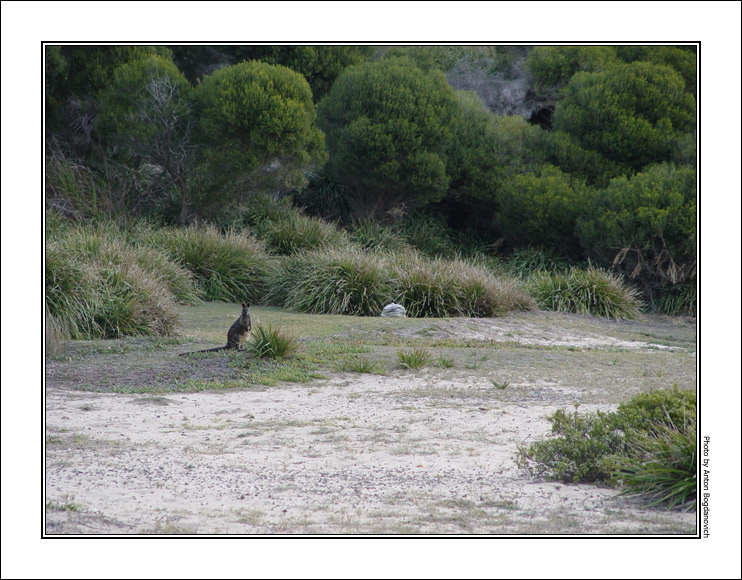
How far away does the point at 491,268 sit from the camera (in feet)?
49.9

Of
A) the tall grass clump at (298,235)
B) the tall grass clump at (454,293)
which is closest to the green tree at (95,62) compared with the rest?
the tall grass clump at (298,235)

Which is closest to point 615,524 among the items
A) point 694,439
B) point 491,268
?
point 694,439

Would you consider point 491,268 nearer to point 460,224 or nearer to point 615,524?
point 460,224

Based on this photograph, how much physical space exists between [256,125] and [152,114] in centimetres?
211

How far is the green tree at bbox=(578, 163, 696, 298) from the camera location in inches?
535

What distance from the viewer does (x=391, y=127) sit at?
608 inches

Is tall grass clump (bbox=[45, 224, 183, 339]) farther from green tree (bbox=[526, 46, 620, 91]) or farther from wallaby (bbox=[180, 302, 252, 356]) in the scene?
green tree (bbox=[526, 46, 620, 91])

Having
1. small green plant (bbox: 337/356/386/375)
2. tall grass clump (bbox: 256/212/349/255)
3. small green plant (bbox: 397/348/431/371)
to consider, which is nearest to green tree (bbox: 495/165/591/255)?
tall grass clump (bbox: 256/212/349/255)

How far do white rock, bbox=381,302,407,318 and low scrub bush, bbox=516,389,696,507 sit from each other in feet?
21.8

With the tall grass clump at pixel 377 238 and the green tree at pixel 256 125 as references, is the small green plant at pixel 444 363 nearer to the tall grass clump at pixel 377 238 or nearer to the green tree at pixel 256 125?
the tall grass clump at pixel 377 238

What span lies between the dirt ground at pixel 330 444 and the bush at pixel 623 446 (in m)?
0.13

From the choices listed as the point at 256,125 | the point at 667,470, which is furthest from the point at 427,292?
the point at 667,470

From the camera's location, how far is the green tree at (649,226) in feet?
44.6

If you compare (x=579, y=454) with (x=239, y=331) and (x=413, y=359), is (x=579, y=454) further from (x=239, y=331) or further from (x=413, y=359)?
(x=239, y=331)
